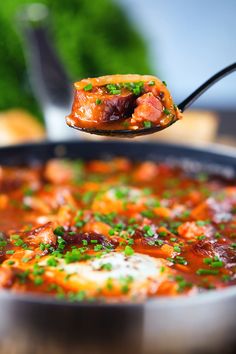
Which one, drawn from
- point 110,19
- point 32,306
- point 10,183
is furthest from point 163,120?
point 110,19

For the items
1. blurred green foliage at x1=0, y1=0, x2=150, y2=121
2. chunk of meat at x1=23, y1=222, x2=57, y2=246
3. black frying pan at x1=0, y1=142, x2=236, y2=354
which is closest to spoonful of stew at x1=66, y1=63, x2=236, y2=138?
chunk of meat at x1=23, y1=222, x2=57, y2=246

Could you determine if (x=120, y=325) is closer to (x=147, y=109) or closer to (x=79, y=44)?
(x=147, y=109)

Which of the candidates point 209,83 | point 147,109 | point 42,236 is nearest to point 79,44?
point 209,83

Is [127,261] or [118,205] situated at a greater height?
[127,261]

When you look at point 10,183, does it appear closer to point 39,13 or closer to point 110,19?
point 39,13

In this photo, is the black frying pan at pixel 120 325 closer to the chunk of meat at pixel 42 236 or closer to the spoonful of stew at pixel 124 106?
the chunk of meat at pixel 42 236

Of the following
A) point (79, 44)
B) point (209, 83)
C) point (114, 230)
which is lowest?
point (114, 230)
